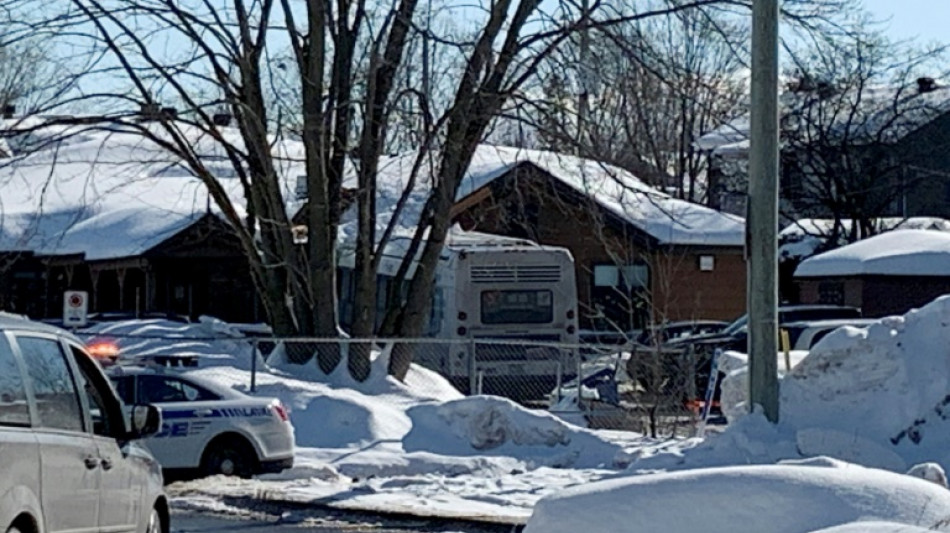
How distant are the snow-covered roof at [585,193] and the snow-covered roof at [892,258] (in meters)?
3.76

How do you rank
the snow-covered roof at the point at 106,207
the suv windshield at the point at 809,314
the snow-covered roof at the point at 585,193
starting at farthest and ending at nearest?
the snow-covered roof at the point at 106,207 → the suv windshield at the point at 809,314 → the snow-covered roof at the point at 585,193

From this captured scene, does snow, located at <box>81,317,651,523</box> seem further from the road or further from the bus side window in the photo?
the bus side window

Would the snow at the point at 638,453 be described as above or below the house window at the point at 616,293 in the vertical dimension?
below

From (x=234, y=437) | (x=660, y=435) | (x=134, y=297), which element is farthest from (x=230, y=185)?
(x=234, y=437)

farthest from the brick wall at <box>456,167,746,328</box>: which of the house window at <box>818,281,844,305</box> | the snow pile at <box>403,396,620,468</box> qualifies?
the snow pile at <box>403,396,620,468</box>

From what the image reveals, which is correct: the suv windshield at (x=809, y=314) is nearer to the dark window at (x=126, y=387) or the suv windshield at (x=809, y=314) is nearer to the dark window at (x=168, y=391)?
the dark window at (x=168, y=391)

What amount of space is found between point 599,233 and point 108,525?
60.6 feet

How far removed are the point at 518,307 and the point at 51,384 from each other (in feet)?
83.9

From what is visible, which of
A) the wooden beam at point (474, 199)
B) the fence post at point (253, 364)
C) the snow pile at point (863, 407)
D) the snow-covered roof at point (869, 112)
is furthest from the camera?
the snow-covered roof at point (869, 112)

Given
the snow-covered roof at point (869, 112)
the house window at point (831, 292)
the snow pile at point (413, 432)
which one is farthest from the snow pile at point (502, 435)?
the snow-covered roof at point (869, 112)

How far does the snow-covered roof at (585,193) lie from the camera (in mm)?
29625

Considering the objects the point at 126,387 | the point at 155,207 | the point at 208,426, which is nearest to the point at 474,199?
the point at 155,207

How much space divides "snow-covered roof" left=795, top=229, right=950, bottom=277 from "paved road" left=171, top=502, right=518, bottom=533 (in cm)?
2273

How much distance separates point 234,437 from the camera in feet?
63.9
